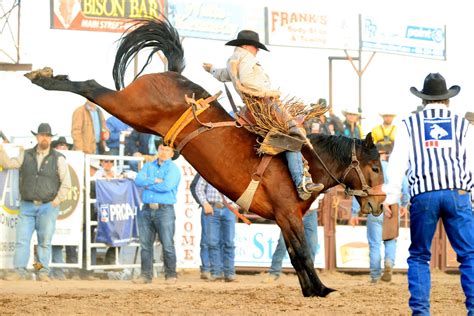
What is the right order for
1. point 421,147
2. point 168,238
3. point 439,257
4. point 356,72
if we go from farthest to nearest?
point 356,72, point 439,257, point 168,238, point 421,147

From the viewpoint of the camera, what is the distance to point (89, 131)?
15.3m

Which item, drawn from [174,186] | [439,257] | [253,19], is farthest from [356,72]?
[174,186]

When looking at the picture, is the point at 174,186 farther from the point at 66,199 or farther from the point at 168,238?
the point at 66,199

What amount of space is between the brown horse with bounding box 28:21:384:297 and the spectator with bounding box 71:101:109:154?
19.4 feet

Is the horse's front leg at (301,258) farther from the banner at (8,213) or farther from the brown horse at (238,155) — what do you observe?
the banner at (8,213)

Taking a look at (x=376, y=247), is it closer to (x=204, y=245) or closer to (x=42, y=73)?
(x=204, y=245)

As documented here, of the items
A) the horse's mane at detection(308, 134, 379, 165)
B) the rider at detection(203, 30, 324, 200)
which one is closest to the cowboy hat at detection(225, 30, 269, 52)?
the rider at detection(203, 30, 324, 200)

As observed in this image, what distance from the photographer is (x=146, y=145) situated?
14.9m

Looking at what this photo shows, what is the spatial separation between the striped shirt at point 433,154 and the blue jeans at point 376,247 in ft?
21.0

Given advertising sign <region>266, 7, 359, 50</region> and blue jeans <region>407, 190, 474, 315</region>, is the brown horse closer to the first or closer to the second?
blue jeans <region>407, 190, 474, 315</region>

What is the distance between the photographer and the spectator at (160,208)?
13.0 m

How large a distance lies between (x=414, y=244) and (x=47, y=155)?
7176 millimetres

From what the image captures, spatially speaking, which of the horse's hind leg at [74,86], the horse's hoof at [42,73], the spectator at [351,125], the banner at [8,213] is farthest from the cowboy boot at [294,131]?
the spectator at [351,125]

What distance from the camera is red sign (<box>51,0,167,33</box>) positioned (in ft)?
62.1
